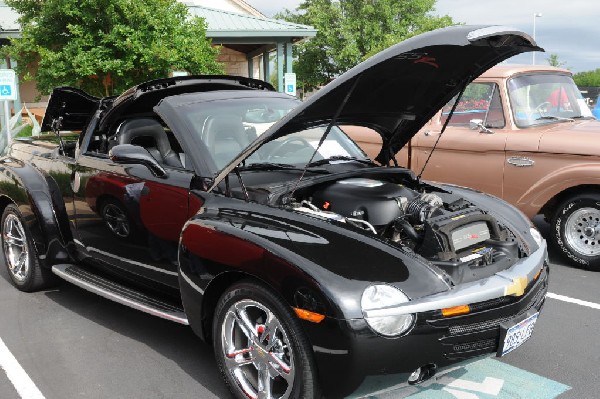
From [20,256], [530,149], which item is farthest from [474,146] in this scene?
[20,256]

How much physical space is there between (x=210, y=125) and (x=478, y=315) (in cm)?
202

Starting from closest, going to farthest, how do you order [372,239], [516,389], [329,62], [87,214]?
[372,239]
[516,389]
[87,214]
[329,62]

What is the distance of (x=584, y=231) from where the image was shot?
19.2ft

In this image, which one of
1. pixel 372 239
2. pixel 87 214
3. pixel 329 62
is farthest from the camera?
pixel 329 62

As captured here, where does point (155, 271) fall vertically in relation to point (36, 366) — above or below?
above

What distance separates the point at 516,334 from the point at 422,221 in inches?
32.7

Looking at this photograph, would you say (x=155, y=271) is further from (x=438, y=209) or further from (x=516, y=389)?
(x=516, y=389)

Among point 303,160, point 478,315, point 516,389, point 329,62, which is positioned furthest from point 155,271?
point 329,62

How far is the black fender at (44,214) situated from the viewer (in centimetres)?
475

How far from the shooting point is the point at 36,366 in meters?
3.84

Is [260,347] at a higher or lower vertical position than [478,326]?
lower

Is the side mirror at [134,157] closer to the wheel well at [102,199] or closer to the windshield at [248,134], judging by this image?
the windshield at [248,134]

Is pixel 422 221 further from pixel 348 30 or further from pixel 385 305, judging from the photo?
pixel 348 30

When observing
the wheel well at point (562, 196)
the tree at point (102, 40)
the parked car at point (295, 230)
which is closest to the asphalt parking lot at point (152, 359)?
the parked car at point (295, 230)
